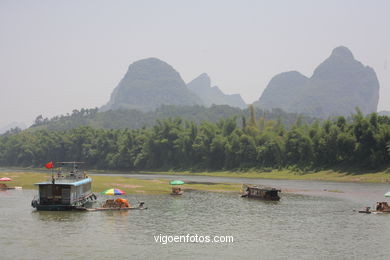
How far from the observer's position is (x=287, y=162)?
145625 mm

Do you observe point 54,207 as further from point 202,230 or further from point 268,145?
point 268,145

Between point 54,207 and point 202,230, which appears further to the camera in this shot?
point 54,207

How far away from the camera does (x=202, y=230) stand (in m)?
47.5

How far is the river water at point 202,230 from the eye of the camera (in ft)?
125

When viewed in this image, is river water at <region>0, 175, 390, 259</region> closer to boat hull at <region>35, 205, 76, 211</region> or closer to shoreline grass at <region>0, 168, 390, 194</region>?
boat hull at <region>35, 205, 76, 211</region>

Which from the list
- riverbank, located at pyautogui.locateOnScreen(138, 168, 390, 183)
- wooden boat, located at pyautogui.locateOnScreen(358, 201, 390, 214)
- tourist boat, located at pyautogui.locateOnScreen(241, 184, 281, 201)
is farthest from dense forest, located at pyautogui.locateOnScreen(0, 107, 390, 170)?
wooden boat, located at pyautogui.locateOnScreen(358, 201, 390, 214)

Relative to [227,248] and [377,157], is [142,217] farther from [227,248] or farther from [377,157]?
[377,157]

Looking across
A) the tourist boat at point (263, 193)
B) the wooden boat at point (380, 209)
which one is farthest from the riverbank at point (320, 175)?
the wooden boat at point (380, 209)

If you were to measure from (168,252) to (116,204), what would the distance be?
968 inches

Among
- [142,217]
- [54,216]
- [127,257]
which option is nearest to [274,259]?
[127,257]

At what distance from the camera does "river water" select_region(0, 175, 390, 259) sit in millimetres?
38250

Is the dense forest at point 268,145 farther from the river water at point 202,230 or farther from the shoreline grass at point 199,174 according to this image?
the river water at point 202,230

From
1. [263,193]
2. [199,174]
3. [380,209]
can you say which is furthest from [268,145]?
[380,209]

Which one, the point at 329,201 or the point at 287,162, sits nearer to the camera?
the point at 329,201
